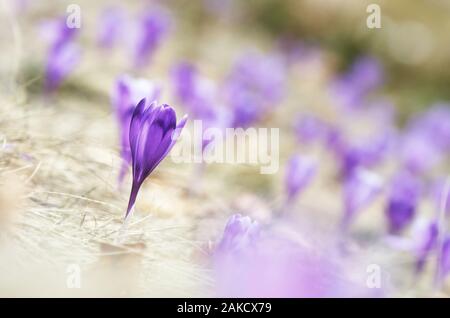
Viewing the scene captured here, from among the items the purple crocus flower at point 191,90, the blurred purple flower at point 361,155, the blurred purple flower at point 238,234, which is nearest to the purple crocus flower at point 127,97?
the blurred purple flower at point 238,234

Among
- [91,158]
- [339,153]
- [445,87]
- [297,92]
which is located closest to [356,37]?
[445,87]

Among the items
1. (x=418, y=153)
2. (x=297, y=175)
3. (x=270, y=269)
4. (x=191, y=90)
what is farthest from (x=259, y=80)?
(x=270, y=269)

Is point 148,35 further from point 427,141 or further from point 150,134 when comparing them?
point 427,141

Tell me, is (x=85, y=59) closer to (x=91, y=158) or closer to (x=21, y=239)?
(x=91, y=158)

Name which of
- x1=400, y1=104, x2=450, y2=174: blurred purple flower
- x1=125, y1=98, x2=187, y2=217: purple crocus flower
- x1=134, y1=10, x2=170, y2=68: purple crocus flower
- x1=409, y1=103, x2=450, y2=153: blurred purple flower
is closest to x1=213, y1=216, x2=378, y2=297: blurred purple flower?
x1=125, y1=98, x2=187, y2=217: purple crocus flower

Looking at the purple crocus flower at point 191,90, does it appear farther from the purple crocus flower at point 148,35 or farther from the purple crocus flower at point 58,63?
the purple crocus flower at point 58,63

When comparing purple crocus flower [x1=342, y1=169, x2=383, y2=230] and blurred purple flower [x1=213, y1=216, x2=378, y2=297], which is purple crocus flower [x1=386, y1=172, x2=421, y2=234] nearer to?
purple crocus flower [x1=342, y1=169, x2=383, y2=230]
